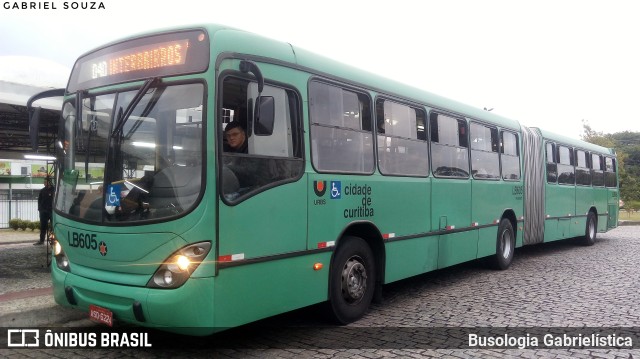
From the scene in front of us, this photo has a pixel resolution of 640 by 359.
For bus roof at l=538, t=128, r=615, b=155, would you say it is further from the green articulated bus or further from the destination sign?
the destination sign

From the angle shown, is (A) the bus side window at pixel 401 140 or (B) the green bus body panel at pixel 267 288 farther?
(A) the bus side window at pixel 401 140

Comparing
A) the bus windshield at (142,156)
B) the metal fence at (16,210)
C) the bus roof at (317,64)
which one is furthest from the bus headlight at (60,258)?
the metal fence at (16,210)

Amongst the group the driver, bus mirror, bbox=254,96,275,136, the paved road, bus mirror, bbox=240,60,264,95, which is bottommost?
the paved road

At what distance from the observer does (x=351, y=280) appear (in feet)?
19.8

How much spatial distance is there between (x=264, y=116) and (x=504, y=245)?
771 centimetres

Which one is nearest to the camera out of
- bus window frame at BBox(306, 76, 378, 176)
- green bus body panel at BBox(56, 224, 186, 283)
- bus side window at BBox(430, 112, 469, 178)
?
green bus body panel at BBox(56, 224, 186, 283)

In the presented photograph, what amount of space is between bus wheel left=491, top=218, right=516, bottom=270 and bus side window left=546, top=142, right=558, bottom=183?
9.78 feet

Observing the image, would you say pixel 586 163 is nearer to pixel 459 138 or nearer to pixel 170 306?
pixel 459 138

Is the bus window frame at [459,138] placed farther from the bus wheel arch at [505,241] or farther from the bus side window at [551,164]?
the bus side window at [551,164]

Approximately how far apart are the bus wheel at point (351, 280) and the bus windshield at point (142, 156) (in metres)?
2.17

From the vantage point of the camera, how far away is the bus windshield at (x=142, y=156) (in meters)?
4.36

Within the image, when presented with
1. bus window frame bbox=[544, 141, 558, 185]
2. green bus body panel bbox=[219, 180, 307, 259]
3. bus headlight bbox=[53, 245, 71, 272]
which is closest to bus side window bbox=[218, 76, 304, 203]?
green bus body panel bbox=[219, 180, 307, 259]

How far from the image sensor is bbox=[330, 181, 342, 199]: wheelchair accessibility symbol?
5715 mm

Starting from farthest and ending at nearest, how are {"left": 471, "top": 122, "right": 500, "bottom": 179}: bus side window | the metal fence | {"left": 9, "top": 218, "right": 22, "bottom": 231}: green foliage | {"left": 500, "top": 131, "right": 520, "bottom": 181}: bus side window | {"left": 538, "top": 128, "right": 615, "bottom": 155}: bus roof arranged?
the metal fence, {"left": 9, "top": 218, "right": 22, "bottom": 231}: green foliage, {"left": 538, "top": 128, "right": 615, "bottom": 155}: bus roof, {"left": 500, "top": 131, "right": 520, "bottom": 181}: bus side window, {"left": 471, "top": 122, "right": 500, "bottom": 179}: bus side window
